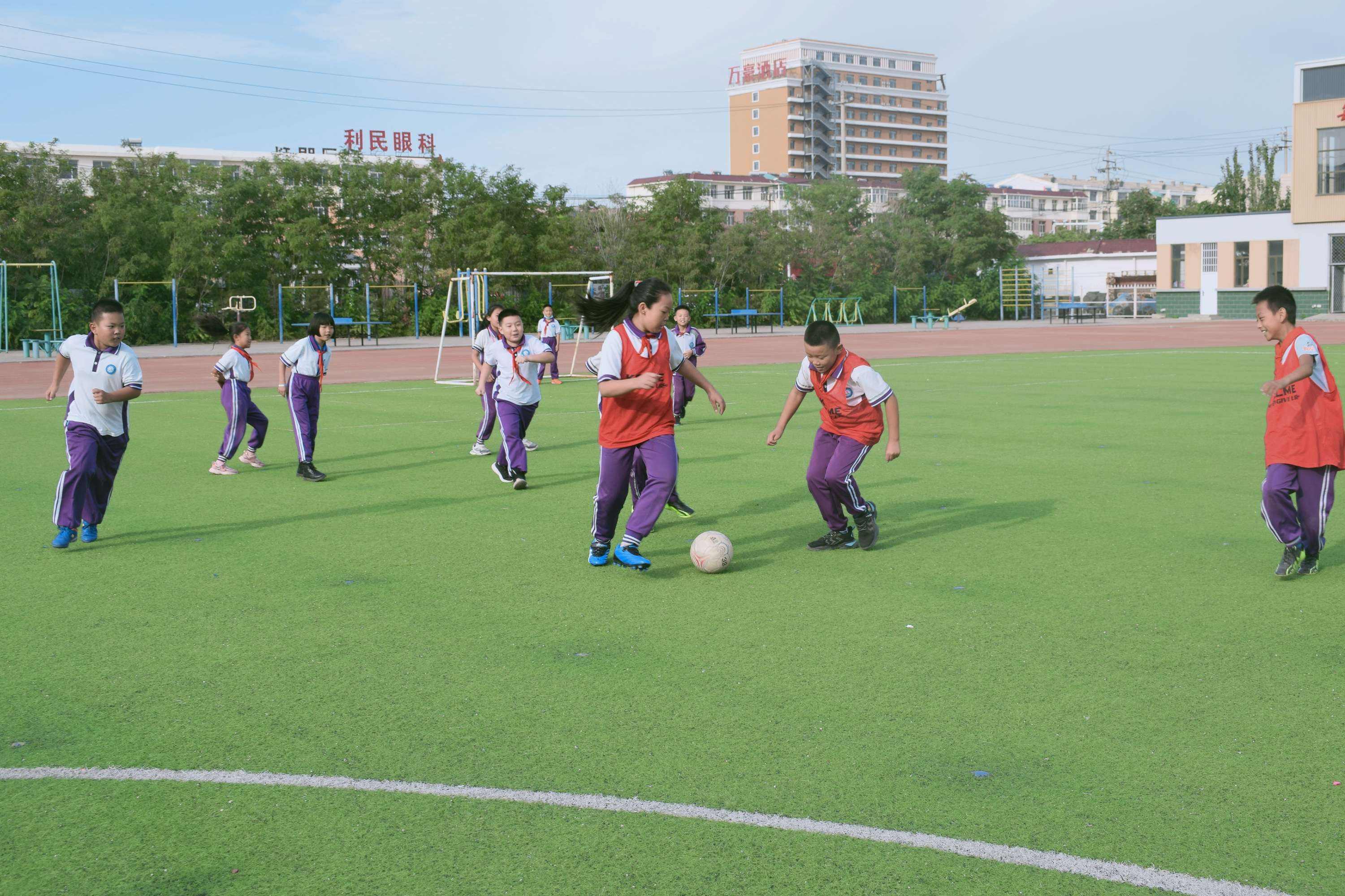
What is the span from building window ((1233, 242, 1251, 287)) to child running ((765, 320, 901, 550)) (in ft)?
189

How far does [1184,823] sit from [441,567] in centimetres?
483

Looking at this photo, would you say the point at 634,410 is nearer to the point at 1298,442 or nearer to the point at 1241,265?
the point at 1298,442

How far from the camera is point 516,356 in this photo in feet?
36.0

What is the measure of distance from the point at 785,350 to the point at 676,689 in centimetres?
3128

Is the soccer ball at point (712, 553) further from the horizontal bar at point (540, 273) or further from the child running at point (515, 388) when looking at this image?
the horizontal bar at point (540, 273)

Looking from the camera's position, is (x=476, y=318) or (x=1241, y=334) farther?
(x=1241, y=334)


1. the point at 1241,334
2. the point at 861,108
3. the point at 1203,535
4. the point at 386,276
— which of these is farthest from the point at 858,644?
the point at 861,108

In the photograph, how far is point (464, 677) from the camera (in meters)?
5.31

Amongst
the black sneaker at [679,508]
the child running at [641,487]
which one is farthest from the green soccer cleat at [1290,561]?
the black sneaker at [679,508]

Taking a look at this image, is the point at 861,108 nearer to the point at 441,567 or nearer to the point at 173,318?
the point at 173,318

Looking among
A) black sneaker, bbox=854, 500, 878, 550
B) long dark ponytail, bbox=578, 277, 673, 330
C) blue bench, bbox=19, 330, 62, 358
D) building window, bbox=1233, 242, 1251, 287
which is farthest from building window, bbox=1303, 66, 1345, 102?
long dark ponytail, bbox=578, 277, 673, 330

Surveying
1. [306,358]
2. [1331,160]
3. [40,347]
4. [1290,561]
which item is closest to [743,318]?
[1331,160]

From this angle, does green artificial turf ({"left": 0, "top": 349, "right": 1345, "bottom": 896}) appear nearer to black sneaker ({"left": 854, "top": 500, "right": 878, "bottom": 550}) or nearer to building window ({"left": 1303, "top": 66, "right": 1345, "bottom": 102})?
black sneaker ({"left": 854, "top": 500, "right": 878, "bottom": 550})

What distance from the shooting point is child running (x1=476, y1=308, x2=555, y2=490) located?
10680 millimetres
